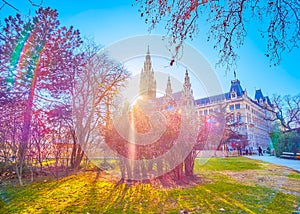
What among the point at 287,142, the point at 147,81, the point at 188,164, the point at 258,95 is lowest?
the point at 188,164

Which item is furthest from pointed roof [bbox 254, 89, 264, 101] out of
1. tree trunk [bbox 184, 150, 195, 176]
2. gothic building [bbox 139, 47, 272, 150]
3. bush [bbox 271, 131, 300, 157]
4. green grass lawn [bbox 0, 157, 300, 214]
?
green grass lawn [bbox 0, 157, 300, 214]

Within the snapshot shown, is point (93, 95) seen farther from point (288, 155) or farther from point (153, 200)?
point (288, 155)

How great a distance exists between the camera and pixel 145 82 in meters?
66.2

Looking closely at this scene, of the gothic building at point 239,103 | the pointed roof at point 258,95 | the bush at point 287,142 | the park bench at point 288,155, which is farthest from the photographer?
the pointed roof at point 258,95

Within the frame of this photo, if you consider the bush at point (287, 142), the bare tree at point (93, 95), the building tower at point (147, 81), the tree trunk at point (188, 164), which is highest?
the building tower at point (147, 81)

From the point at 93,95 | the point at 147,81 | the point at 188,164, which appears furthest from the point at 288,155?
the point at 147,81

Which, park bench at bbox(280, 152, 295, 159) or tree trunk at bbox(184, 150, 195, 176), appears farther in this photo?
park bench at bbox(280, 152, 295, 159)

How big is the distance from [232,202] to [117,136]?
4.65m

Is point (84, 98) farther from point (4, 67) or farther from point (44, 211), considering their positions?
point (44, 211)

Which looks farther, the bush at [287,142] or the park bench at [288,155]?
the bush at [287,142]

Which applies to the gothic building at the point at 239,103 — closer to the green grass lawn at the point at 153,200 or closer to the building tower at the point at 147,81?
the building tower at the point at 147,81

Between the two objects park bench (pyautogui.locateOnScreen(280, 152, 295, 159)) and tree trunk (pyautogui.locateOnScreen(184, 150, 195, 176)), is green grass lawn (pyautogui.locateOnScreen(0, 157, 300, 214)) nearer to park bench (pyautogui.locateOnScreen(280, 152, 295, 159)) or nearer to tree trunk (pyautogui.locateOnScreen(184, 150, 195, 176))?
tree trunk (pyautogui.locateOnScreen(184, 150, 195, 176))

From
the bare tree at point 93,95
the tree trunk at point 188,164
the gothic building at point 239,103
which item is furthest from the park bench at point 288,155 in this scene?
the gothic building at point 239,103

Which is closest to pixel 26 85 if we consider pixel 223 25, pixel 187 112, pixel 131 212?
pixel 131 212
